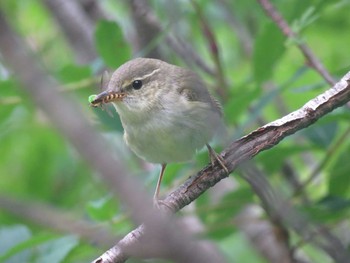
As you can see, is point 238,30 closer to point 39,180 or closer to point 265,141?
point 39,180

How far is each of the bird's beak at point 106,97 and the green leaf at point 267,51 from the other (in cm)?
65

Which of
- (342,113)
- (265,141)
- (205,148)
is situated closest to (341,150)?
(342,113)

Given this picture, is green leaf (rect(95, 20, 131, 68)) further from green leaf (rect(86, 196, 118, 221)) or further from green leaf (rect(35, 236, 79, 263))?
green leaf (rect(35, 236, 79, 263))

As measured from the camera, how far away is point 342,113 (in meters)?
2.82

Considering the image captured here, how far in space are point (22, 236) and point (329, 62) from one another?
228 cm

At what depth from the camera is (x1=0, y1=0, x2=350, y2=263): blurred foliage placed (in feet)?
9.63

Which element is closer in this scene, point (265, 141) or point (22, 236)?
point (265, 141)

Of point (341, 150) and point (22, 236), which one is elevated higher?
point (22, 236)

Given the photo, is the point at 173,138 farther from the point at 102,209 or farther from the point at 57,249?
the point at 57,249

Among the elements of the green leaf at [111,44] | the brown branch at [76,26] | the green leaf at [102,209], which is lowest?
the green leaf at [102,209]

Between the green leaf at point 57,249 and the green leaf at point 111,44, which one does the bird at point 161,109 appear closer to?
the green leaf at point 111,44

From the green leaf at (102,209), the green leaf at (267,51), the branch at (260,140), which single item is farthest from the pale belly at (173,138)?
the branch at (260,140)

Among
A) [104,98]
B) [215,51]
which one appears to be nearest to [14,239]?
[104,98]

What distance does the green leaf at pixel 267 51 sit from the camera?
3.04 metres
